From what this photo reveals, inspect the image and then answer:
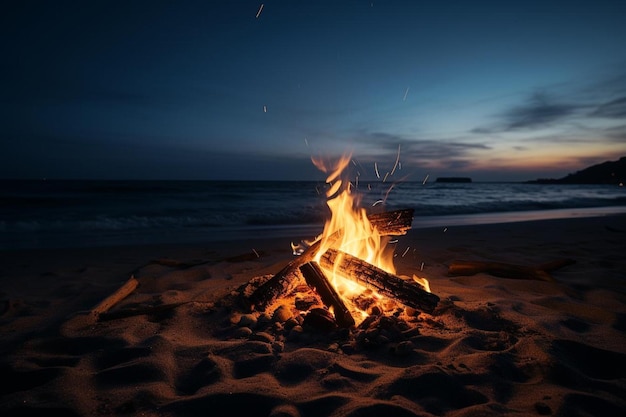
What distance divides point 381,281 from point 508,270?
9.23 feet

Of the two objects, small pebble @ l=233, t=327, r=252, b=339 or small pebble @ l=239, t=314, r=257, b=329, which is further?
small pebble @ l=239, t=314, r=257, b=329

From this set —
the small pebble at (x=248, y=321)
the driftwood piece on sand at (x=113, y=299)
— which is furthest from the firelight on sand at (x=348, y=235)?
the driftwood piece on sand at (x=113, y=299)

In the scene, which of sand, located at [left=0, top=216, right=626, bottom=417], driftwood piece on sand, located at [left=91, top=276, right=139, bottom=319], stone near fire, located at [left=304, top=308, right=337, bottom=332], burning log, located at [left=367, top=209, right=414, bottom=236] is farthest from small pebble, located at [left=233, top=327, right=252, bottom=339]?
burning log, located at [left=367, top=209, right=414, bottom=236]

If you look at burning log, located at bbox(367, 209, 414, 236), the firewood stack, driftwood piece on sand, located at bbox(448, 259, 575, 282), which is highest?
burning log, located at bbox(367, 209, 414, 236)

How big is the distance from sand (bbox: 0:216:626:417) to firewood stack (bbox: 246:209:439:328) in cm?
23

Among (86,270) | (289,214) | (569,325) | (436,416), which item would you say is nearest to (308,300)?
(436,416)

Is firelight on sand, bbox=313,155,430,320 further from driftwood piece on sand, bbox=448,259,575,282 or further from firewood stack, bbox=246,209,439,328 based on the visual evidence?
driftwood piece on sand, bbox=448,259,575,282

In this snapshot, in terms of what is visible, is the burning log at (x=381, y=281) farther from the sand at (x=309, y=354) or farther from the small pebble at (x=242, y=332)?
the small pebble at (x=242, y=332)

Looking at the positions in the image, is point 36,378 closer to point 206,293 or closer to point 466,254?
point 206,293

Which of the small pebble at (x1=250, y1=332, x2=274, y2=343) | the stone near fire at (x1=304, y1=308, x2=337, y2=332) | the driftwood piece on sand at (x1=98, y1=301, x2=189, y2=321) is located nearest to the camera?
the small pebble at (x1=250, y1=332, x2=274, y2=343)

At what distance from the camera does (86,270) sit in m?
5.87

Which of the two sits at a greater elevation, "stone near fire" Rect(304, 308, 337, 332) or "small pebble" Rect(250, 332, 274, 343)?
"stone near fire" Rect(304, 308, 337, 332)

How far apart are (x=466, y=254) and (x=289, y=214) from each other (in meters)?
11.4

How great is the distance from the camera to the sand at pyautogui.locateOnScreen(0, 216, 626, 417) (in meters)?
2.20
